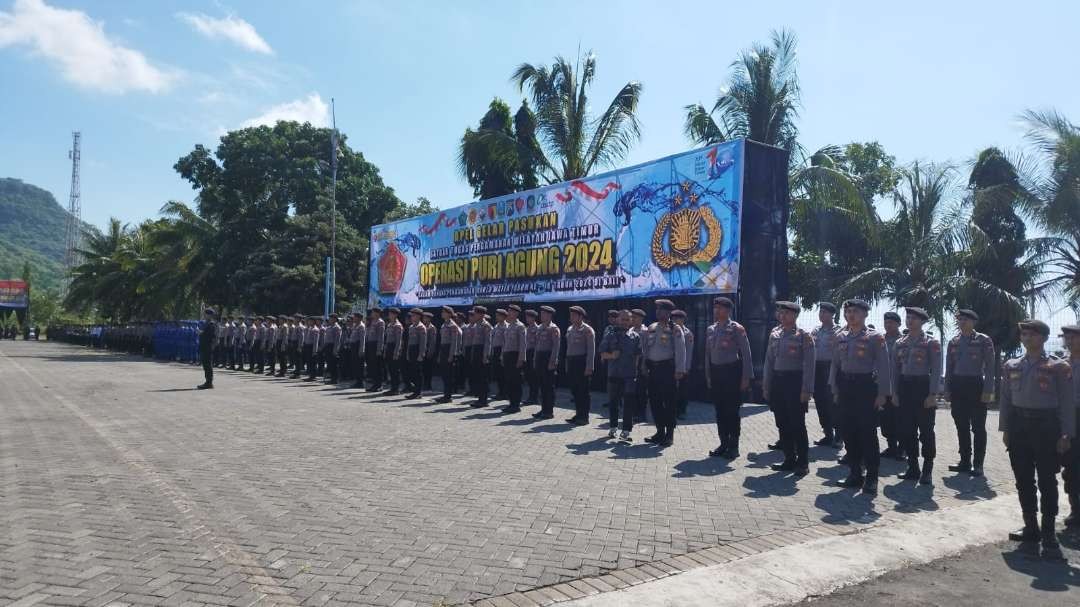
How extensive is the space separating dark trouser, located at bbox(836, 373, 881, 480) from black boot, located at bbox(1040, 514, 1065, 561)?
5.41 ft

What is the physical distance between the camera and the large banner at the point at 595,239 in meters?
13.2

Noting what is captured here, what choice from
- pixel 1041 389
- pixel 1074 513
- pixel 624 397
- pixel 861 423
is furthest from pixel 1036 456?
pixel 624 397

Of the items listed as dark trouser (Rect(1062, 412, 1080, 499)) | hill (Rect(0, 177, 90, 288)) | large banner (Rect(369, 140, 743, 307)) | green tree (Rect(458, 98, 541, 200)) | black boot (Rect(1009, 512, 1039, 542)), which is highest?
hill (Rect(0, 177, 90, 288))

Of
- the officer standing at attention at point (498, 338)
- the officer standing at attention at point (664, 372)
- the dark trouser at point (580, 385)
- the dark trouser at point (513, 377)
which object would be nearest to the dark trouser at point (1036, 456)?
the officer standing at attention at point (664, 372)

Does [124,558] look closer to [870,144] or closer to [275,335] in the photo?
[275,335]

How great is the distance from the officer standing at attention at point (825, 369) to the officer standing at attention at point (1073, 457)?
2.37m

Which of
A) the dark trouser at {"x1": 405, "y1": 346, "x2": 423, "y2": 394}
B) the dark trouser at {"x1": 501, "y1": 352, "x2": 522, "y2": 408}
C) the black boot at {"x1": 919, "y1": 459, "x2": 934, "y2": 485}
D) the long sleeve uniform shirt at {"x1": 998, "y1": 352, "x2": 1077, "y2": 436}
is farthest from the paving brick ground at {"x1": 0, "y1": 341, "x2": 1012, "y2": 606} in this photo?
the dark trouser at {"x1": 405, "y1": 346, "x2": 423, "y2": 394}

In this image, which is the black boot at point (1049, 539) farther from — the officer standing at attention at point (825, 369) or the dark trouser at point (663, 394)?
the dark trouser at point (663, 394)

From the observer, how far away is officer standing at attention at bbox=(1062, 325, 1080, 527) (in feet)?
19.1

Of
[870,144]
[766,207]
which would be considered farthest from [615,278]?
[870,144]

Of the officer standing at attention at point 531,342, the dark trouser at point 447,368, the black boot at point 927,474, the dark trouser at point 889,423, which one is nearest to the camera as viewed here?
the black boot at point 927,474

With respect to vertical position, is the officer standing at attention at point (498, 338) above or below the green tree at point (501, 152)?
below

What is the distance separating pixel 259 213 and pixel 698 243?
23.7m

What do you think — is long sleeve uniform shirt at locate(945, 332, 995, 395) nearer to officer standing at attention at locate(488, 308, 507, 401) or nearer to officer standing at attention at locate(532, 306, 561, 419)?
officer standing at attention at locate(532, 306, 561, 419)
